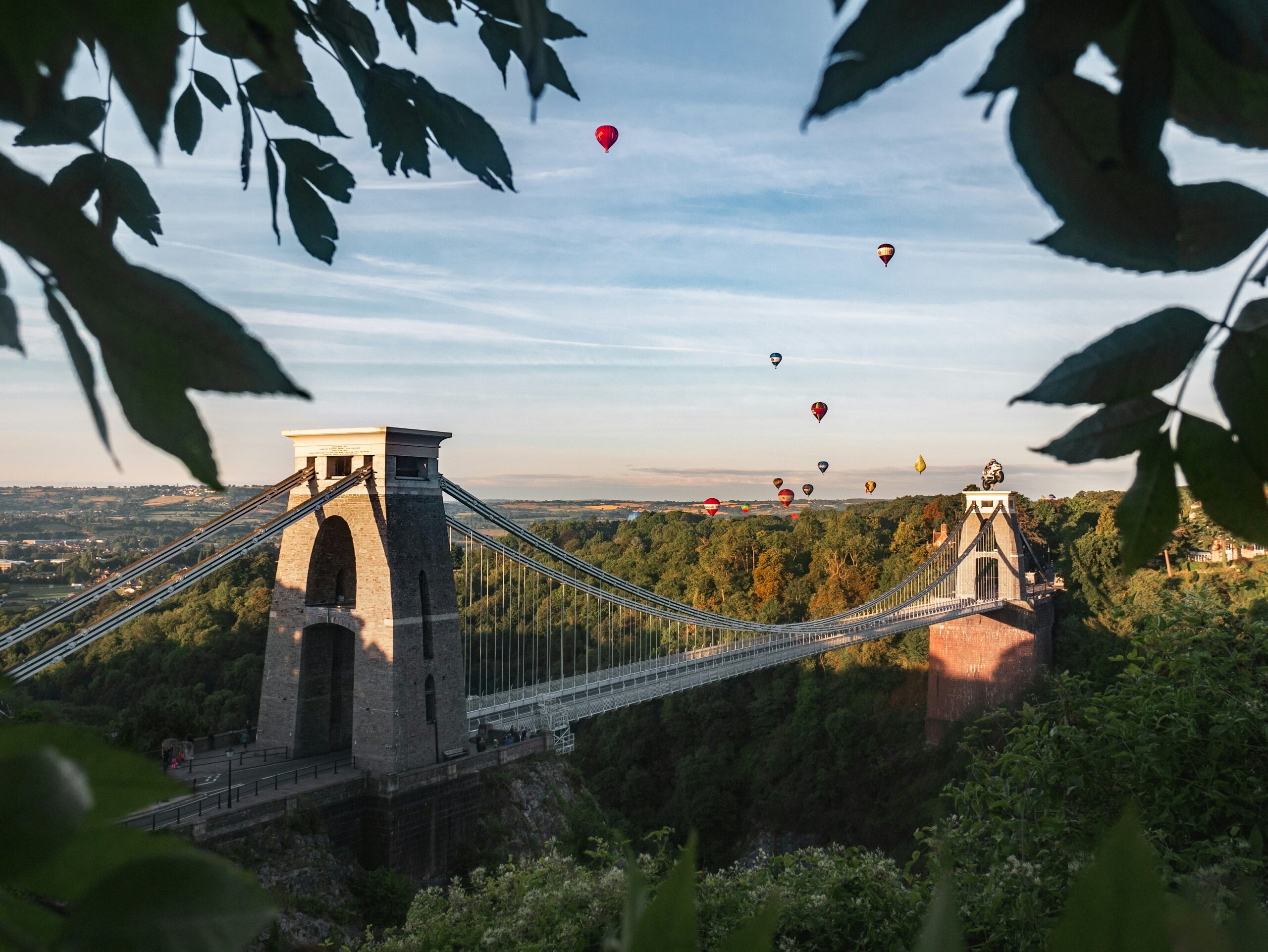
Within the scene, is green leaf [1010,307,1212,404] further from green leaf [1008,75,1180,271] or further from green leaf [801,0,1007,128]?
green leaf [801,0,1007,128]

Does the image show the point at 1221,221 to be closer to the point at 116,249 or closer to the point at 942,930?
the point at 942,930

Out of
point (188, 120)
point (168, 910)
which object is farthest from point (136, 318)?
point (188, 120)

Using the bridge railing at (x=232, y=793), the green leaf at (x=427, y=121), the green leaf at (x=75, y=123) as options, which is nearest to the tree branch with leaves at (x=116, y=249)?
the green leaf at (x=75, y=123)

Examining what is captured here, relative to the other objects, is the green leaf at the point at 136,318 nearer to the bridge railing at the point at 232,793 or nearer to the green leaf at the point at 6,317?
the green leaf at the point at 6,317

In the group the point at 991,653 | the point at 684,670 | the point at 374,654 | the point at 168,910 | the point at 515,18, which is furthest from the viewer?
the point at 991,653

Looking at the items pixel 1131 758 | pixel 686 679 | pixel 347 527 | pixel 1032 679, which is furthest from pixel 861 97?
pixel 1032 679

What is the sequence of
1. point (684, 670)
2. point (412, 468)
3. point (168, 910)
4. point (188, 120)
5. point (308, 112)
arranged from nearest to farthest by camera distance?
point (168, 910)
point (308, 112)
point (188, 120)
point (412, 468)
point (684, 670)

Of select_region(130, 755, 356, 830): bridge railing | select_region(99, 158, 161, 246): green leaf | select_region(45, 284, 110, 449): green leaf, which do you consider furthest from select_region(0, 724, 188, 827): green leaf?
select_region(130, 755, 356, 830): bridge railing
